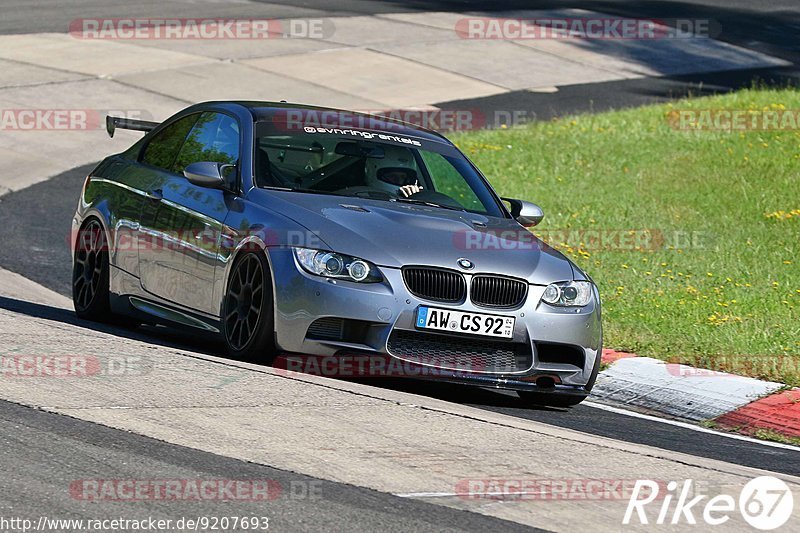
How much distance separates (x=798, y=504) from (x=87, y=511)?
2871 millimetres

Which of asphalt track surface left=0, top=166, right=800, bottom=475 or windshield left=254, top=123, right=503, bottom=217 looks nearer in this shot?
asphalt track surface left=0, top=166, right=800, bottom=475

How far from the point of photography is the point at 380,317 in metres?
8.02

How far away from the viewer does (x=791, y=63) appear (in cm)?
2877

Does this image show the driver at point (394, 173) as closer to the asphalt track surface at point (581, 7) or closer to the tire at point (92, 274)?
the tire at point (92, 274)

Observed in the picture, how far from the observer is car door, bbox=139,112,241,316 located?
8914mm

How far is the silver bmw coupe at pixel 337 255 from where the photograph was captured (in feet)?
26.6

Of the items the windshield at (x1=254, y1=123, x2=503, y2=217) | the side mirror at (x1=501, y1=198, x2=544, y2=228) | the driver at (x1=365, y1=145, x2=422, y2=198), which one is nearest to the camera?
the windshield at (x1=254, y1=123, x2=503, y2=217)

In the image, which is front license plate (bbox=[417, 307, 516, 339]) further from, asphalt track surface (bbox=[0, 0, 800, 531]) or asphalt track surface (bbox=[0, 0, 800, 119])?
asphalt track surface (bbox=[0, 0, 800, 119])

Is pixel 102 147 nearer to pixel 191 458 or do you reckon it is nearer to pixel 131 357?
pixel 131 357

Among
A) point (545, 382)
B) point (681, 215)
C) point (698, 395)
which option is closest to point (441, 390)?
point (545, 382)

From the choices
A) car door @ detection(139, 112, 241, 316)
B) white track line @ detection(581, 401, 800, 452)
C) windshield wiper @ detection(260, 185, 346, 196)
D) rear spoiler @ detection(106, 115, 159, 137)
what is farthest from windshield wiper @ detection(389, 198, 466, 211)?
rear spoiler @ detection(106, 115, 159, 137)

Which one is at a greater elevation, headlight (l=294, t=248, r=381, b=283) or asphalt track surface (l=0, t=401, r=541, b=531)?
headlight (l=294, t=248, r=381, b=283)

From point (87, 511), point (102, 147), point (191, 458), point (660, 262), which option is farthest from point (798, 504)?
point (102, 147)

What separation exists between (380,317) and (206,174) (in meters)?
1.59
